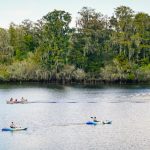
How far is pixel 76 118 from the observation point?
74.6m

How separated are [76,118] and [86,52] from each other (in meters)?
60.7

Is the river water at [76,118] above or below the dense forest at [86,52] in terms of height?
below

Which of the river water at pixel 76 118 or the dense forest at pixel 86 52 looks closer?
the river water at pixel 76 118

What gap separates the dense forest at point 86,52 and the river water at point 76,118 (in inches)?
589

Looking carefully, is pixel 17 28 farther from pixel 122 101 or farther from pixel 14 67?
pixel 122 101

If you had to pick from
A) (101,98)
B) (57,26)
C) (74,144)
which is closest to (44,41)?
(57,26)

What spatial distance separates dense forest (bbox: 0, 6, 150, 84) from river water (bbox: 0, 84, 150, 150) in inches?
589

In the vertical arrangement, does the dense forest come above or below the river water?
above

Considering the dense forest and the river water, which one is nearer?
the river water

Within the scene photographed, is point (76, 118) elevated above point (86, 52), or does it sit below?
below

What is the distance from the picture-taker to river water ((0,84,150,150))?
5859cm

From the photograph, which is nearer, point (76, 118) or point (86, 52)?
point (76, 118)

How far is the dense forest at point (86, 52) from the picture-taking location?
5236 inches

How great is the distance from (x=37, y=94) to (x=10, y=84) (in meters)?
23.9
